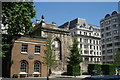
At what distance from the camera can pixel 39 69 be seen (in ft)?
101

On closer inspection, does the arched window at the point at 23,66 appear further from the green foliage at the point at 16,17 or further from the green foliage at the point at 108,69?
the green foliage at the point at 108,69

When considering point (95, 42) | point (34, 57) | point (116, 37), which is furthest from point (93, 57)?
point (34, 57)

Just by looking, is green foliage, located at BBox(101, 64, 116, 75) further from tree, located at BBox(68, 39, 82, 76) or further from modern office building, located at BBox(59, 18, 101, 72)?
modern office building, located at BBox(59, 18, 101, 72)

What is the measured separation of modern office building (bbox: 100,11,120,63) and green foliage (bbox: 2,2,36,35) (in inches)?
2432

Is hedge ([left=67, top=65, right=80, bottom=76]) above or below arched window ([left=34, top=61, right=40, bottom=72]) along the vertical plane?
below

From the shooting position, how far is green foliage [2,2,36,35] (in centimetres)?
2285

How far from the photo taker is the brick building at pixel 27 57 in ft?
92.6

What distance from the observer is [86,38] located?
8175cm

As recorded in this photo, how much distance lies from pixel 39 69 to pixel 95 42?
195 feet

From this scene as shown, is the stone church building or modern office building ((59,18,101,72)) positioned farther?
modern office building ((59,18,101,72))

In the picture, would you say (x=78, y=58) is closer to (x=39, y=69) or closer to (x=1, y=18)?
(x=39, y=69)

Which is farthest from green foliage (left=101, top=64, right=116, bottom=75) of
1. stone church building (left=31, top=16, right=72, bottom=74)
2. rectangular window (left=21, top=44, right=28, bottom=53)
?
rectangular window (left=21, top=44, right=28, bottom=53)

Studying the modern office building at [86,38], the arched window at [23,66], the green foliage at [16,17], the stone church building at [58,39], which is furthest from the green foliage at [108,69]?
the modern office building at [86,38]

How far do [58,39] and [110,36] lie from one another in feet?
165
